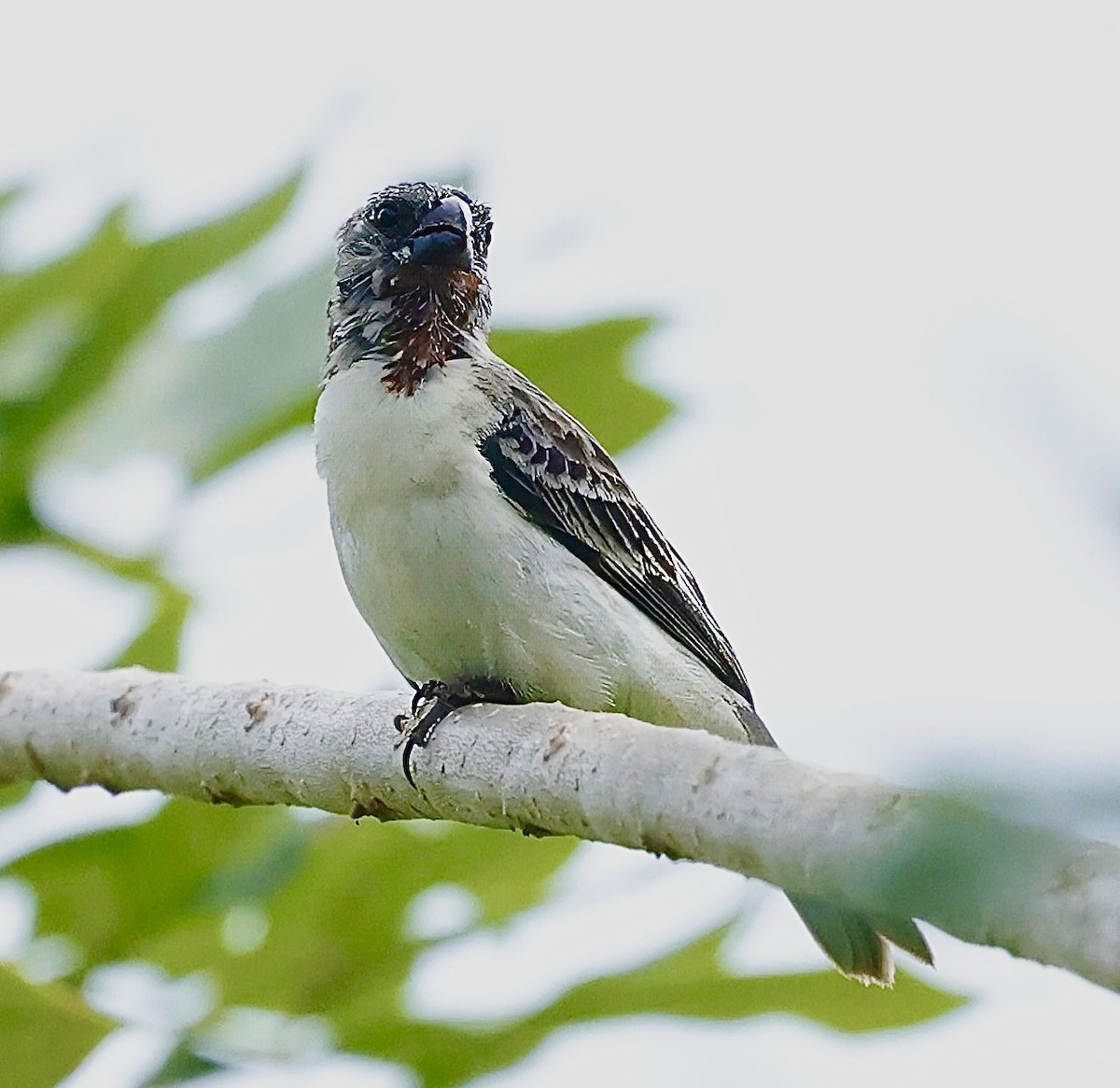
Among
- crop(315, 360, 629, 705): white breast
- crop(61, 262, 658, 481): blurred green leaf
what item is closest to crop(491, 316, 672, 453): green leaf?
crop(61, 262, 658, 481): blurred green leaf

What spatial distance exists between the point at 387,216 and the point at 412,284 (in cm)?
22

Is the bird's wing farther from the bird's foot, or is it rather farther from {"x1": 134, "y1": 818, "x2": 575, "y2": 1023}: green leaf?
{"x1": 134, "y1": 818, "x2": 575, "y2": 1023}: green leaf

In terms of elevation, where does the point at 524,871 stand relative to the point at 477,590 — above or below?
below

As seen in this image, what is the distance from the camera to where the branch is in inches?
26.3

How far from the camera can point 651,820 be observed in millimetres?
2018

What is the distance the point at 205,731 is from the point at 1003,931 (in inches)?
86.4

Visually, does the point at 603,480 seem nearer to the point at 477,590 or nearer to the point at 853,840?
the point at 477,590

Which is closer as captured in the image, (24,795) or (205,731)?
(205,731)

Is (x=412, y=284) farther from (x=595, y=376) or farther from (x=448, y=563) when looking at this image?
(x=448, y=563)

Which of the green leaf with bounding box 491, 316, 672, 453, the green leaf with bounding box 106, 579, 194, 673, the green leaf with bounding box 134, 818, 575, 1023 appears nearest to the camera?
the green leaf with bounding box 134, 818, 575, 1023

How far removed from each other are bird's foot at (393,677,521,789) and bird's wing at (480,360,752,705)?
1.29ft

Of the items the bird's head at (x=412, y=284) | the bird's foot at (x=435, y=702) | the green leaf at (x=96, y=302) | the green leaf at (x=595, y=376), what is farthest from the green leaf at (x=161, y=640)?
the green leaf at (x=595, y=376)

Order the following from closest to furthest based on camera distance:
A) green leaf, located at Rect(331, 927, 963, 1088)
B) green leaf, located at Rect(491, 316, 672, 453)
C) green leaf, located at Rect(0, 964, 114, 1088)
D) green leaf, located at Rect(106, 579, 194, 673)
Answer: green leaf, located at Rect(0, 964, 114, 1088) → green leaf, located at Rect(331, 927, 963, 1088) → green leaf, located at Rect(106, 579, 194, 673) → green leaf, located at Rect(491, 316, 672, 453)

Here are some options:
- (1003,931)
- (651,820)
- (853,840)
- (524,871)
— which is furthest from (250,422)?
(1003,931)
